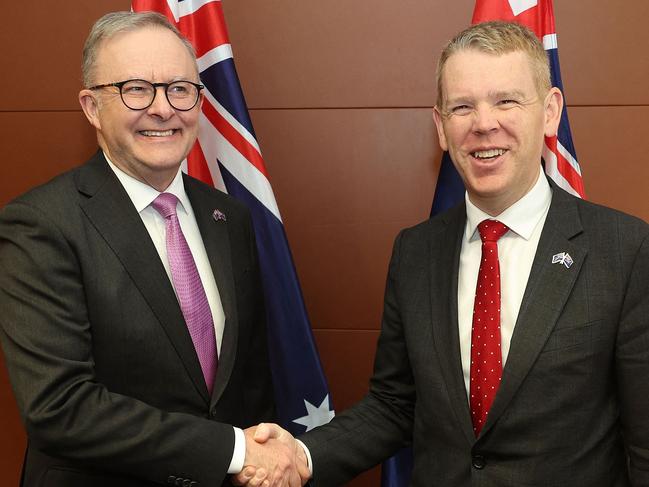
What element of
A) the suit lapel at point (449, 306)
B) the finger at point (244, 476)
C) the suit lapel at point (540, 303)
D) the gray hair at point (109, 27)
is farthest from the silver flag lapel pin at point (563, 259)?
the gray hair at point (109, 27)

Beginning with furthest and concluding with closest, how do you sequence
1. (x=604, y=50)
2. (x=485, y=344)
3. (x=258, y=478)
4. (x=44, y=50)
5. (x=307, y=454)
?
(x=44, y=50) → (x=604, y=50) → (x=307, y=454) → (x=258, y=478) → (x=485, y=344)

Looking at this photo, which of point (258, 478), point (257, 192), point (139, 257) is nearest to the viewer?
point (139, 257)

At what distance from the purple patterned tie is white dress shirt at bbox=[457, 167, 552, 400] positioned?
0.64 m

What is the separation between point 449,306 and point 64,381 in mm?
915

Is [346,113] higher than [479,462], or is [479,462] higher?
[346,113]

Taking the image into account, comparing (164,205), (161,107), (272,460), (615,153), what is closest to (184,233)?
(164,205)

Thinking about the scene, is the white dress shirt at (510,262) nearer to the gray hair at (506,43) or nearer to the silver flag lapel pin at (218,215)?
the gray hair at (506,43)

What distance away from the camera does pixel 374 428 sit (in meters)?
2.02

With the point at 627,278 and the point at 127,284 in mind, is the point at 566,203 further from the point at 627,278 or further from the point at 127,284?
the point at 127,284

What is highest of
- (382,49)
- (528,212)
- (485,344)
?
Answer: (382,49)

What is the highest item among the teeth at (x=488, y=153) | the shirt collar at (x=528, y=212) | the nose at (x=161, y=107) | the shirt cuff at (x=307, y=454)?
the nose at (x=161, y=107)

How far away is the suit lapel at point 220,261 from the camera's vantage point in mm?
1818

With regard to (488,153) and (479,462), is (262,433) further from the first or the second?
(488,153)

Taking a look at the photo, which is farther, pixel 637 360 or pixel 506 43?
pixel 506 43
